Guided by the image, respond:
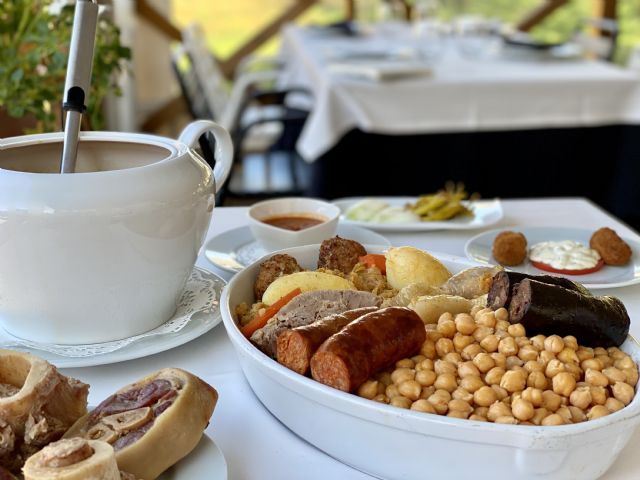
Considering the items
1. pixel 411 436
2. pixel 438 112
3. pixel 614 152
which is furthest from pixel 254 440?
pixel 614 152

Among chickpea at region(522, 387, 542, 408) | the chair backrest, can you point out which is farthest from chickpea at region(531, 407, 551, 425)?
the chair backrest

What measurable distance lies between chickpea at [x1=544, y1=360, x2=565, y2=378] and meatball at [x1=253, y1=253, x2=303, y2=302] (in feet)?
1.13

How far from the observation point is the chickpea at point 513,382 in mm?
674

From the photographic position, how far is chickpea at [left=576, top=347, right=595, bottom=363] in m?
0.73

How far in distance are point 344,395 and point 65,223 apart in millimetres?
343

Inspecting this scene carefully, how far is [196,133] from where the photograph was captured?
958 mm

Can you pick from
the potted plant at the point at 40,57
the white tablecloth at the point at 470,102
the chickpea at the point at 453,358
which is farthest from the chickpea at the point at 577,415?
the white tablecloth at the point at 470,102

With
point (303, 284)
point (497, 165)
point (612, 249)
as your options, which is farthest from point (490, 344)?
point (497, 165)

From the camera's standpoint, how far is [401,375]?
0.69 m

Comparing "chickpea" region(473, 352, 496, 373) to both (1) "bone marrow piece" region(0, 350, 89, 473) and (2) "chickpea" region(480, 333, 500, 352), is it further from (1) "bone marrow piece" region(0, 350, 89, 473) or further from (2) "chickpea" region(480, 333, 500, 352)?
(1) "bone marrow piece" region(0, 350, 89, 473)

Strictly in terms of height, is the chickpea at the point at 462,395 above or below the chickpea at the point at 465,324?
below

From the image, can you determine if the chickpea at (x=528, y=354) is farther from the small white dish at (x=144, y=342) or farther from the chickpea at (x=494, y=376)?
the small white dish at (x=144, y=342)

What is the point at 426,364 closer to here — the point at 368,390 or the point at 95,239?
the point at 368,390

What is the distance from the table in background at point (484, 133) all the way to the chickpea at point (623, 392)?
7.18 ft
